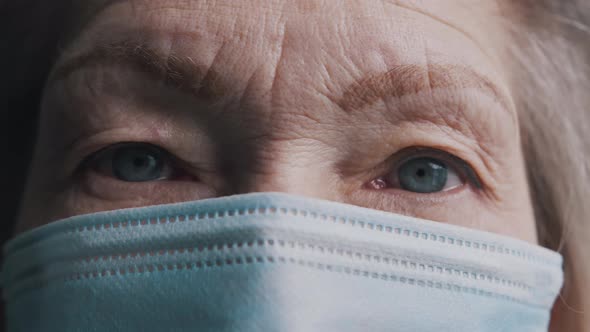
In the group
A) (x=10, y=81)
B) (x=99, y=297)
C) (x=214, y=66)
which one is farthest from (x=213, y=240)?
(x=10, y=81)

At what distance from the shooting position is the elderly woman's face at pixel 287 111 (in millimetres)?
1738

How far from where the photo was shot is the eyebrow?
5.70ft

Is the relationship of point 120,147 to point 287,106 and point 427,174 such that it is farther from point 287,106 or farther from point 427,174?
point 427,174

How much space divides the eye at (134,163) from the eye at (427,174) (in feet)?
1.60

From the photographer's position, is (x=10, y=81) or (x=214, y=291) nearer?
(x=214, y=291)

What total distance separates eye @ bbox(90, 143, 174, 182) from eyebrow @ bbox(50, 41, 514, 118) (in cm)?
21

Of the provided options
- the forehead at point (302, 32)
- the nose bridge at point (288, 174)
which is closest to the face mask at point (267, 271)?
the nose bridge at point (288, 174)

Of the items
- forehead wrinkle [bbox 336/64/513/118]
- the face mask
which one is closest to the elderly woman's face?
forehead wrinkle [bbox 336/64/513/118]

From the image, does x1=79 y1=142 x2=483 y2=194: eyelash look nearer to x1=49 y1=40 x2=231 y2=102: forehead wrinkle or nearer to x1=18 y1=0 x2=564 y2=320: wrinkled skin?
x1=18 y1=0 x2=564 y2=320: wrinkled skin

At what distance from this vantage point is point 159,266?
1.64m

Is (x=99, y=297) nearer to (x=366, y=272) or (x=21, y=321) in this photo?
(x=21, y=321)

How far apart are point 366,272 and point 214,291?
308 millimetres

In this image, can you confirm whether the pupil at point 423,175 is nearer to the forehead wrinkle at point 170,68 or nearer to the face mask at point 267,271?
the face mask at point 267,271

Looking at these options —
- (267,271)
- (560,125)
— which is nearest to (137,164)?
(267,271)
